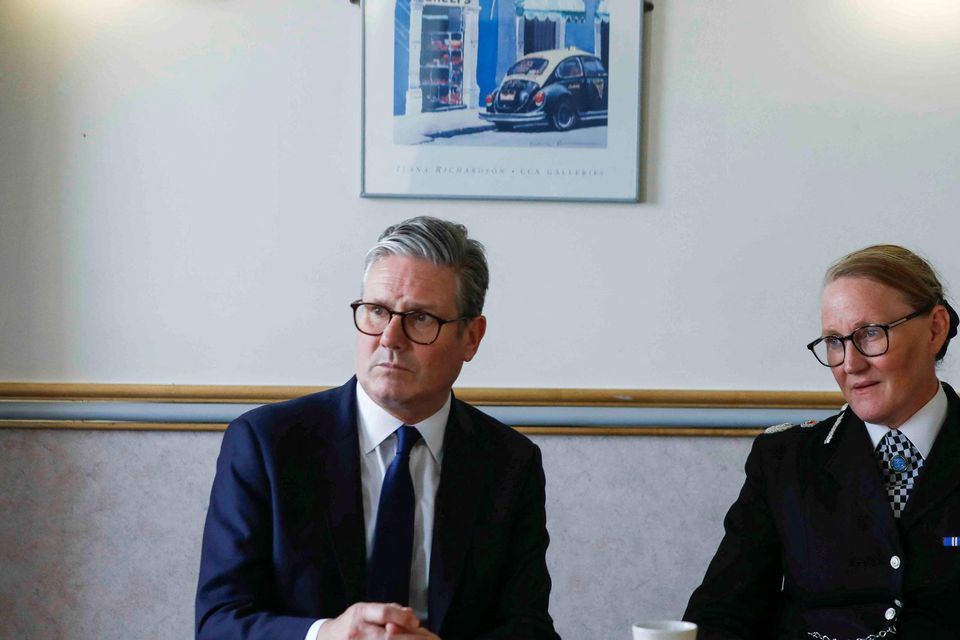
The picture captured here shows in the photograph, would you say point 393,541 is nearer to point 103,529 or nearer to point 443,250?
point 443,250

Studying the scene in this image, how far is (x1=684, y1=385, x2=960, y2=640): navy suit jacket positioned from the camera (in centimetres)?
196

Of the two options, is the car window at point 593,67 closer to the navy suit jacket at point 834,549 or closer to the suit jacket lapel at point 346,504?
the navy suit jacket at point 834,549

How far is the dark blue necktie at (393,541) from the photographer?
181cm

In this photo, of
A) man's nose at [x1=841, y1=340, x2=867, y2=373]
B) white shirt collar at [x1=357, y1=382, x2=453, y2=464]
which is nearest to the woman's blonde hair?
man's nose at [x1=841, y1=340, x2=867, y2=373]

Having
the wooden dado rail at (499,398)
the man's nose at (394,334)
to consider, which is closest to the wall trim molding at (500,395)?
the wooden dado rail at (499,398)

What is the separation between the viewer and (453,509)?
6.16ft

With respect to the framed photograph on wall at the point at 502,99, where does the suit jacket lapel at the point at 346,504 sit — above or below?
below

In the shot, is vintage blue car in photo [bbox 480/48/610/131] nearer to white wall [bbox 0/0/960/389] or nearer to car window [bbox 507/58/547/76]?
car window [bbox 507/58/547/76]

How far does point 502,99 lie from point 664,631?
70.7 inches

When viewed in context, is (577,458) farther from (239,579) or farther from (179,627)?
(239,579)

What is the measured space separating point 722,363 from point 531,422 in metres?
0.54

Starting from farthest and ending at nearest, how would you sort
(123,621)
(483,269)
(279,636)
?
(123,621), (483,269), (279,636)

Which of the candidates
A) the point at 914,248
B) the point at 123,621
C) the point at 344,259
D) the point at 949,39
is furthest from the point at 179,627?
the point at 949,39

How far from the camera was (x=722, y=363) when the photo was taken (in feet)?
9.74
